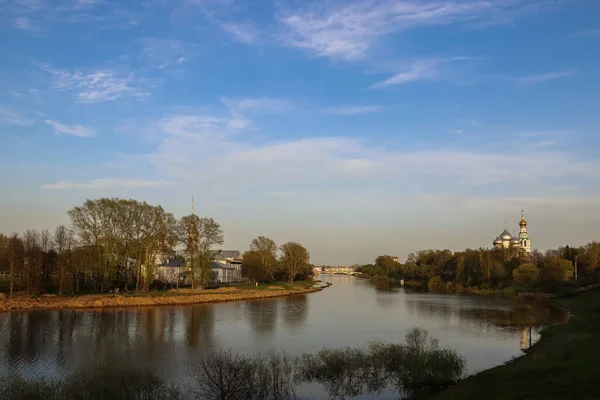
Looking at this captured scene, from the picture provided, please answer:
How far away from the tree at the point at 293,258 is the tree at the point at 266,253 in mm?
2142

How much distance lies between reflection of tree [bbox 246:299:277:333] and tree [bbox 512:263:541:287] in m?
39.4

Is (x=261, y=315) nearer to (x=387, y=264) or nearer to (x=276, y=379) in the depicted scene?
(x=276, y=379)

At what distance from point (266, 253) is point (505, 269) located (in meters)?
43.4

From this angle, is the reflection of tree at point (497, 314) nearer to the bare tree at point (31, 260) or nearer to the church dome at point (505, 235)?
the bare tree at point (31, 260)

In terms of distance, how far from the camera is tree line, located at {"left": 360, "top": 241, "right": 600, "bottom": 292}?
6788 centimetres

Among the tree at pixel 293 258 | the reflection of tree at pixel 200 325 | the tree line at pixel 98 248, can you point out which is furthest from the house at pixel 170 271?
the tree at pixel 293 258

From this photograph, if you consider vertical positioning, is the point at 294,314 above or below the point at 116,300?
below

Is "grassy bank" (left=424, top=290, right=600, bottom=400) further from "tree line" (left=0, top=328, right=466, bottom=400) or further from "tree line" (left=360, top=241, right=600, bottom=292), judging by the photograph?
"tree line" (left=360, top=241, right=600, bottom=292)

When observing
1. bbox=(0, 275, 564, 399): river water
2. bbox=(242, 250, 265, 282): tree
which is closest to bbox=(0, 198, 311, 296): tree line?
bbox=(0, 275, 564, 399): river water

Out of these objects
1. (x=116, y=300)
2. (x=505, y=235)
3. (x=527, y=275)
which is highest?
(x=505, y=235)

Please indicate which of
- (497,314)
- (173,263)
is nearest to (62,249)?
(173,263)

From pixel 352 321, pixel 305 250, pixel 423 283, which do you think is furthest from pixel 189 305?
pixel 423 283

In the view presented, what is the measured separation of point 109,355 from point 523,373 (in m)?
19.3

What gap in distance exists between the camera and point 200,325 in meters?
35.8
